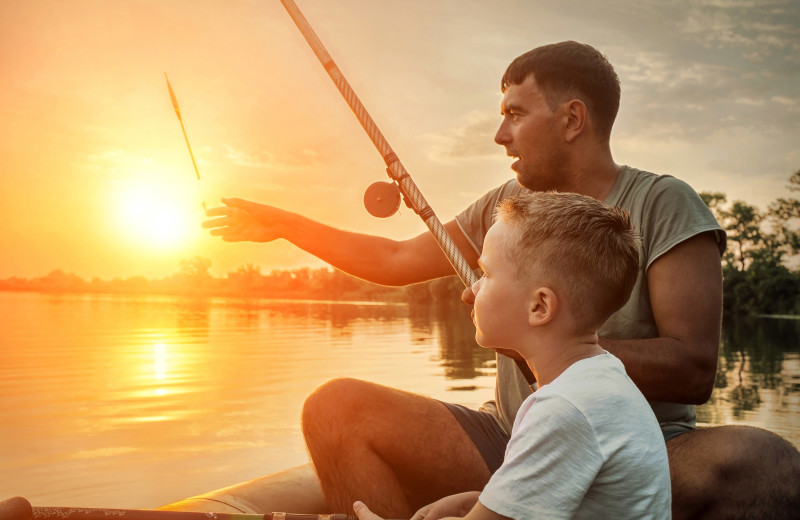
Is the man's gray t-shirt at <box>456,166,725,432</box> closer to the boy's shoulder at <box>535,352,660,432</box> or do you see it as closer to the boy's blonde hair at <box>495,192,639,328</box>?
the boy's blonde hair at <box>495,192,639,328</box>

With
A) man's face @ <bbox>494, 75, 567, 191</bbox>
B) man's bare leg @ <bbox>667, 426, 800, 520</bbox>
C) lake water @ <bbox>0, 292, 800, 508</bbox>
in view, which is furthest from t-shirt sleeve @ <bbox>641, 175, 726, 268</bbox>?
lake water @ <bbox>0, 292, 800, 508</bbox>

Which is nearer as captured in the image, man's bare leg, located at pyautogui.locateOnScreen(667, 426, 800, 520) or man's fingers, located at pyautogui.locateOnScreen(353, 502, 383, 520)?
man's fingers, located at pyautogui.locateOnScreen(353, 502, 383, 520)

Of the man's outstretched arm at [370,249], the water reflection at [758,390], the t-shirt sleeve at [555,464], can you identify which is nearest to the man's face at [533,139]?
the man's outstretched arm at [370,249]

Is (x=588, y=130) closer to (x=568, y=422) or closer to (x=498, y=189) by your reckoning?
(x=498, y=189)

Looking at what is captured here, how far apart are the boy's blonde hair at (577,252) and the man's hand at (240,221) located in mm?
1780

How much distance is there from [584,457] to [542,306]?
384 mm

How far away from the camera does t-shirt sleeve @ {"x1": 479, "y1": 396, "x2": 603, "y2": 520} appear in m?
1.47

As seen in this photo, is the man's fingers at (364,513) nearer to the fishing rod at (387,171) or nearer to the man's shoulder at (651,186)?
the fishing rod at (387,171)

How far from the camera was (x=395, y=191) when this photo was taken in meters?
3.09

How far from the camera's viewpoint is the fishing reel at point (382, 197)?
121 inches

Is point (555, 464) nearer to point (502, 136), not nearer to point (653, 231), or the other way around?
point (653, 231)

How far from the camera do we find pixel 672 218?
8.62 feet

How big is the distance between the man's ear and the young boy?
1348 mm

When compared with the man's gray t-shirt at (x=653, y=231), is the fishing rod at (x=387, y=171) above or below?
above
